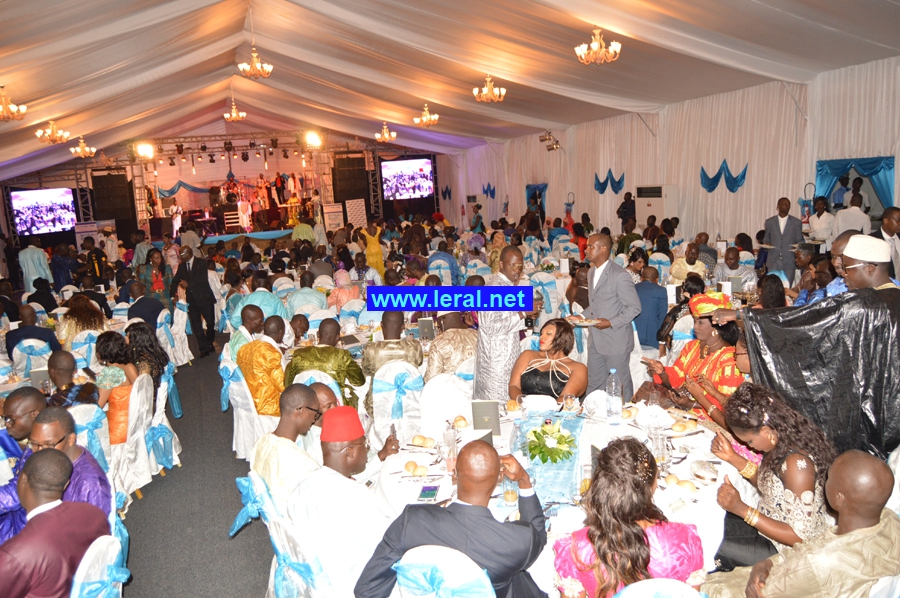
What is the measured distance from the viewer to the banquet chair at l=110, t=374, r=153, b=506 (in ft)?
16.4

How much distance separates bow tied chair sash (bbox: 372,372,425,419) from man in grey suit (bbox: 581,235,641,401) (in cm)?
141

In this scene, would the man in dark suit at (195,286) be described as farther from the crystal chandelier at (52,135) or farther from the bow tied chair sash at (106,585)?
the bow tied chair sash at (106,585)

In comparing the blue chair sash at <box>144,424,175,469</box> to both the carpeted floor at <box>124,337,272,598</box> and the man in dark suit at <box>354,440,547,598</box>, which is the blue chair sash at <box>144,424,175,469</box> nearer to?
the carpeted floor at <box>124,337,272,598</box>

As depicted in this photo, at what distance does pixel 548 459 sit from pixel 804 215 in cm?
940

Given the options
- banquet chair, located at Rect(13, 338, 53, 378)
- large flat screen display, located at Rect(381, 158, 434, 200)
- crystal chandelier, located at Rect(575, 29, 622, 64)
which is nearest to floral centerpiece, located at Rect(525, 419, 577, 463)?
banquet chair, located at Rect(13, 338, 53, 378)

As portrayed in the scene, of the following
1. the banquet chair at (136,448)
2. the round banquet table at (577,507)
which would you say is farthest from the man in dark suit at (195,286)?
the round banquet table at (577,507)

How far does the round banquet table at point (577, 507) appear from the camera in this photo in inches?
115

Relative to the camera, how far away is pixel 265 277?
27.9ft

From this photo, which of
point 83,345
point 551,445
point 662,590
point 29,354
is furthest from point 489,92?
point 662,590

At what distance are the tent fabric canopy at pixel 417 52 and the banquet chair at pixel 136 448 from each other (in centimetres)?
390

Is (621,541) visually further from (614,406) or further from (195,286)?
(195,286)

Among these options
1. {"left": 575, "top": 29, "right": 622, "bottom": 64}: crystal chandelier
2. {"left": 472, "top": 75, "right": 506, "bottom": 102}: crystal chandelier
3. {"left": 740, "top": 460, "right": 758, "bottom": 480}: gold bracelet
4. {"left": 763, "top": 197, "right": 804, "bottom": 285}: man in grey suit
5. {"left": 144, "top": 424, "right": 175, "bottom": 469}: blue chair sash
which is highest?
{"left": 472, "top": 75, "right": 506, "bottom": 102}: crystal chandelier

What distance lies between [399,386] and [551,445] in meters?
1.86

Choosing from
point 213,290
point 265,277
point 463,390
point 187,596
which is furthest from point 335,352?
point 213,290
